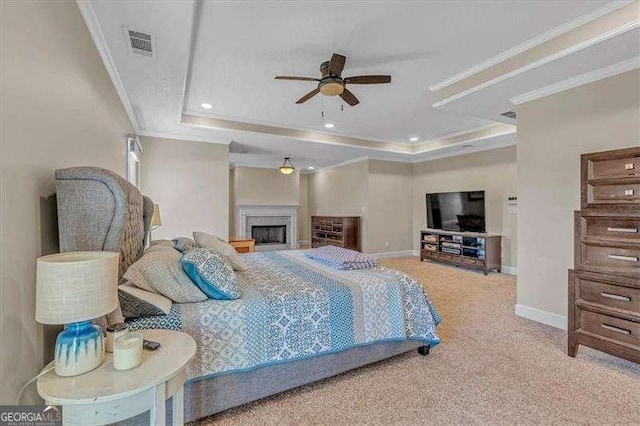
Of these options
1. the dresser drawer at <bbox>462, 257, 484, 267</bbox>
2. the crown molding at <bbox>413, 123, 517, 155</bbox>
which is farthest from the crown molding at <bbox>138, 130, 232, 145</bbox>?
the dresser drawer at <bbox>462, 257, 484, 267</bbox>

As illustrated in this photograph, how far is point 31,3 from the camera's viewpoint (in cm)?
133

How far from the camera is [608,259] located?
2393mm

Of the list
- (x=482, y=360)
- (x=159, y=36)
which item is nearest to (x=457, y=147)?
(x=482, y=360)

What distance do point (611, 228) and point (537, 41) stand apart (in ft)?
5.59

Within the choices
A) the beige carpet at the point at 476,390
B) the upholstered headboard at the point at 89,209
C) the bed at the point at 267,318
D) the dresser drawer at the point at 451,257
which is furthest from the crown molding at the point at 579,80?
the upholstered headboard at the point at 89,209

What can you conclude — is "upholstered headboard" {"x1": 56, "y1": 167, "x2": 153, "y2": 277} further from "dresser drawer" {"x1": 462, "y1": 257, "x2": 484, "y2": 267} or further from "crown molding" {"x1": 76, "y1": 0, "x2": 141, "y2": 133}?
"dresser drawer" {"x1": 462, "y1": 257, "x2": 484, "y2": 267}

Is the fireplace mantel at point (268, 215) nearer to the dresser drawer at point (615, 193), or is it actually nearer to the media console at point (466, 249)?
the media console at point (466, 249)

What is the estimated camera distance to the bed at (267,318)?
1486mm

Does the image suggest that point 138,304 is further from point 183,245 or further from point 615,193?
point 615,193

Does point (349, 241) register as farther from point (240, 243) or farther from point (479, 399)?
point (479, 399)

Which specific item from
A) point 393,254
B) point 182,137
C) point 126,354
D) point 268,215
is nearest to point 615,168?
point 126,354

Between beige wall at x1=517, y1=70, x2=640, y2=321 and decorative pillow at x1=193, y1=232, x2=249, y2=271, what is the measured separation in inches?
125

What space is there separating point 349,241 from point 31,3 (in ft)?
Answer: 22.5

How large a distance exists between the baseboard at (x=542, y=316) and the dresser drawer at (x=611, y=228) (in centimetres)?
114
